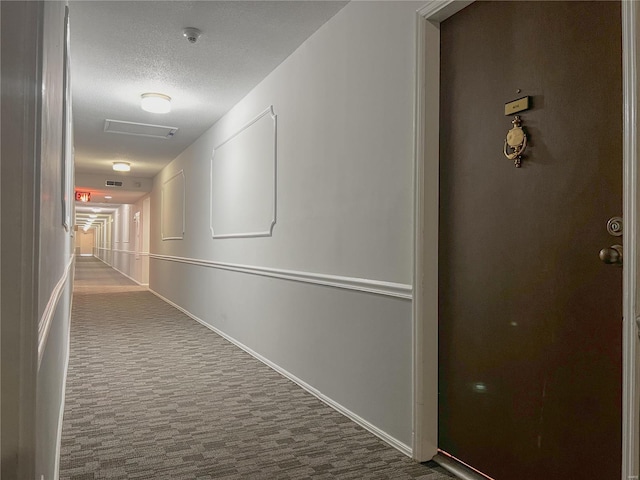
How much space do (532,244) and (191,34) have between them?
2.75 m

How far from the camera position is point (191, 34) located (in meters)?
3.45

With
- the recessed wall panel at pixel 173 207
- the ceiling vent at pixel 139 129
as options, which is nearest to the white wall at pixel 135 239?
the recessed wall panel at pixel 173 207

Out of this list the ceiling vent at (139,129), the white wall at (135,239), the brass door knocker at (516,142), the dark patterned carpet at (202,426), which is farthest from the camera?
the white wall at (135,239)

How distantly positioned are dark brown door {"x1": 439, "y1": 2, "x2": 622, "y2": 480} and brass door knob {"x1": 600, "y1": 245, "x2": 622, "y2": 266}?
28 mm

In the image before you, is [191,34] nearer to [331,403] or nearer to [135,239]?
[331,403]

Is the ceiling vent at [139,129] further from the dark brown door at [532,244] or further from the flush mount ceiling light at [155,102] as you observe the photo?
the dark brown door at [532,244]

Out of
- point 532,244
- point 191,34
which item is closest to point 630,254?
point 532,244

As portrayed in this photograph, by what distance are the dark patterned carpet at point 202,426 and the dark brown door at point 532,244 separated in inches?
21.8

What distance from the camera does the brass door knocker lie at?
197cm

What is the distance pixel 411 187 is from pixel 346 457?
4.54 feet

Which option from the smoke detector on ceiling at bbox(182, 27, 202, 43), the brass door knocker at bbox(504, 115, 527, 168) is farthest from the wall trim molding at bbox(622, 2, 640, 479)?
the smoke detector on ceiling at bbox(182, 27, 202, 43)

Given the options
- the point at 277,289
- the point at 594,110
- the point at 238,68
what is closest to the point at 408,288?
the point at 594,110

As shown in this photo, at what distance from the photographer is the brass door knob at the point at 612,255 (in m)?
1.58

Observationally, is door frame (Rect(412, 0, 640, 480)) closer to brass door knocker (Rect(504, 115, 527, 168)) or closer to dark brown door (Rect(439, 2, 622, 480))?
dark brown door (Rect(439, 2, 622, 480))
